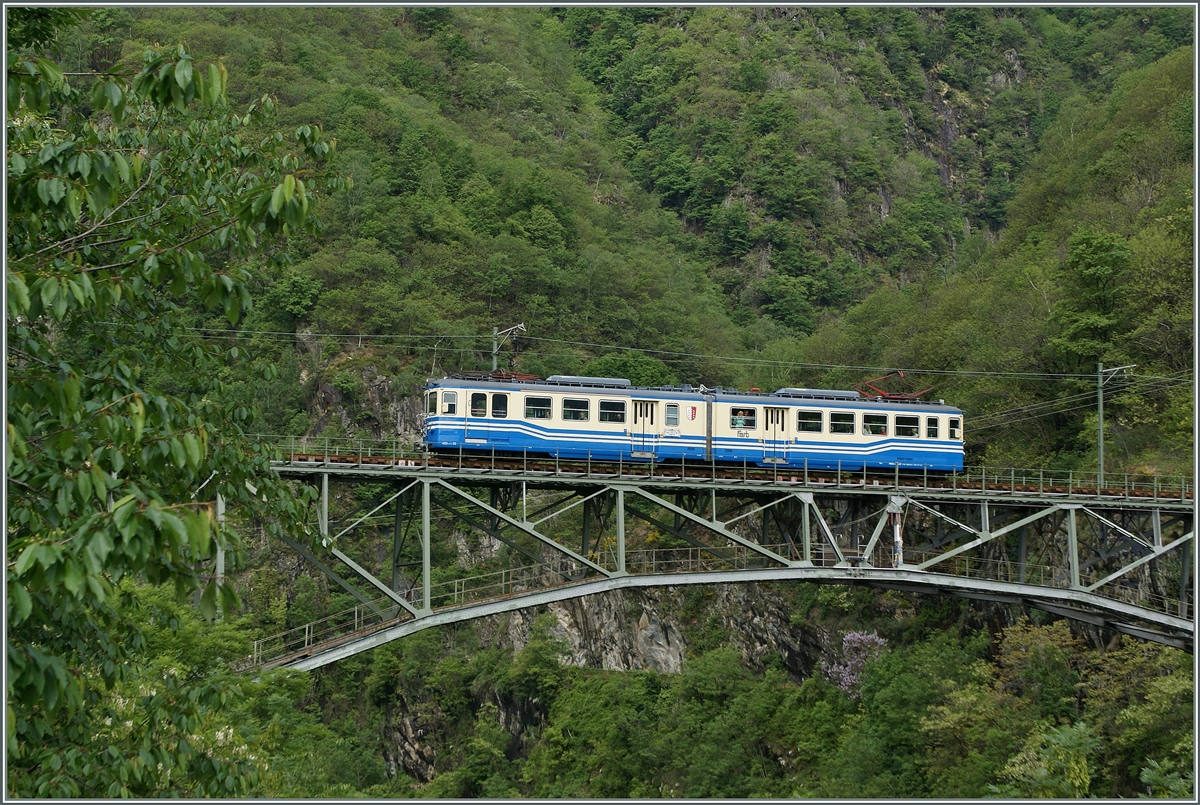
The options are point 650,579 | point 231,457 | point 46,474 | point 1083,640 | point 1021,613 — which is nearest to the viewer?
point 46,474

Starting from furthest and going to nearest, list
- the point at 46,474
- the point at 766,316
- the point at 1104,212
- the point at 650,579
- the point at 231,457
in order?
the point at 766,316, the point at 1104,212, the point at 650,579, the point at 231,457, the point at 46,474

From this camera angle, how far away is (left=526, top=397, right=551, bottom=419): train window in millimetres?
28156

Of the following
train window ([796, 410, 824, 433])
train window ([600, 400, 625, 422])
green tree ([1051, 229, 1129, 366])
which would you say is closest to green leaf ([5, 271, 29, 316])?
train window ([600, 400, 625, 422])

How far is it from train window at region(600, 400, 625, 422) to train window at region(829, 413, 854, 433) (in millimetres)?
6025

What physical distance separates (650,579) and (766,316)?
6434 centimetres

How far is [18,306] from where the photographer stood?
22.3ft

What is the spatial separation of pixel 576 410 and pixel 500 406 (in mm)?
2062

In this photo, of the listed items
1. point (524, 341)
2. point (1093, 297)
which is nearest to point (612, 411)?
point (1093, 297)

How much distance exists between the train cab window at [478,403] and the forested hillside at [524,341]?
5.46 metres

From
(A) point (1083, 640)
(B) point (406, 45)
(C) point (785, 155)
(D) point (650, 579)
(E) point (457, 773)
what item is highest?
(B) point (406, 45)

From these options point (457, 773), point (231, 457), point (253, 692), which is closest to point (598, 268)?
point (457, 773)

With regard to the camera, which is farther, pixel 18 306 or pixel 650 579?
pixel 650 579

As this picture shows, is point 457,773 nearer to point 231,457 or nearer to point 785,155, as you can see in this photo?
point 231,457

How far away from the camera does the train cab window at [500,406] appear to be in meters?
27.8
